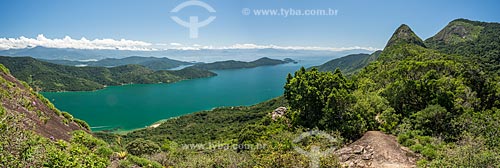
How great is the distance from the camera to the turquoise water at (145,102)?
82.8m

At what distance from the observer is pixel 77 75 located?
510 feet

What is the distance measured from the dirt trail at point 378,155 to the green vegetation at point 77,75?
13541cm

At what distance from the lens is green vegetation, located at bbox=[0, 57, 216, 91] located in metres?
135

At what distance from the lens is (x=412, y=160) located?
13.5 metres

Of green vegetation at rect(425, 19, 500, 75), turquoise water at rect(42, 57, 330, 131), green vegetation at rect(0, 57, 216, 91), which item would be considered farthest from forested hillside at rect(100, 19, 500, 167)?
green vegetation at rect(0, 57, 216, 91)

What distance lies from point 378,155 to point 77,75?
17330cm

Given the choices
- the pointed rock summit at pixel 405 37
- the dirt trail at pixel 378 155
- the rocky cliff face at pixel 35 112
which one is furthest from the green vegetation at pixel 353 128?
the pointed rock summit at pixel 405 37

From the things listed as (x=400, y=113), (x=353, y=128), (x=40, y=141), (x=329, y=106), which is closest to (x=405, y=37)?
(x=400, y=113)

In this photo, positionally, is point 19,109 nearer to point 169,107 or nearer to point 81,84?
point 169,107

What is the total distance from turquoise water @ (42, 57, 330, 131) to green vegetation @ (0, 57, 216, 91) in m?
9.26

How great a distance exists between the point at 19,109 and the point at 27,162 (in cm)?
561

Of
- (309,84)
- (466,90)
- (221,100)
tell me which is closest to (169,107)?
(221,100)

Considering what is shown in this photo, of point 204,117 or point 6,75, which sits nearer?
point 6,75

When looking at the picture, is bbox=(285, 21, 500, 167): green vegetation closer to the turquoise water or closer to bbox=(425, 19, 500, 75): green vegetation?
the turquoise water
